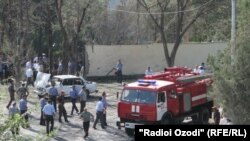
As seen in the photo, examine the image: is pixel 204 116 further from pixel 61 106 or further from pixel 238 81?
pixel 238 81

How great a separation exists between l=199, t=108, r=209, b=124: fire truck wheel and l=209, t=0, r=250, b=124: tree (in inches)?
245

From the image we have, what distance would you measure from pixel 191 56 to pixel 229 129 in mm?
34950

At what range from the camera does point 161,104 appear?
2064 cm

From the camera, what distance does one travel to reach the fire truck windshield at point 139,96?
2062cm

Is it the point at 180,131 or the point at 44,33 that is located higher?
the point at 44,33

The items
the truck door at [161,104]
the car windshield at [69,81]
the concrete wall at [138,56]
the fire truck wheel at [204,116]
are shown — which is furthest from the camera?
the concrete wall at [138,56]

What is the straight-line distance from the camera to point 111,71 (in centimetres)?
3916

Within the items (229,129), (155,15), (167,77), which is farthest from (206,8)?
(229,129)

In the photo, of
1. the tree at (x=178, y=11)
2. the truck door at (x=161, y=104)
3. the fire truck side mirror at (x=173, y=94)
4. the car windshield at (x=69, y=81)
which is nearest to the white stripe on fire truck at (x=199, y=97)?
the fire truck side mirror at (x=173, y=94)

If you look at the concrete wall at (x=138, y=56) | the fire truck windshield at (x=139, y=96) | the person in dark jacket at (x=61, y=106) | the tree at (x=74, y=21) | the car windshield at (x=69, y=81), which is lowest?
the person in dark jacket at (x=61, y=106)

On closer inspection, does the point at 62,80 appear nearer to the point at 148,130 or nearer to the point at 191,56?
the point at 191,56

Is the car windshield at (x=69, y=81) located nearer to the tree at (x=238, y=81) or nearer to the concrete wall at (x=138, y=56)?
the concrete wall at (x=138, y=56)

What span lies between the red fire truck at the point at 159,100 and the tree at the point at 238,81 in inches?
137

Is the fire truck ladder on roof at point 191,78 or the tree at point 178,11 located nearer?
the fire truck ladder on roof at point 191,78
